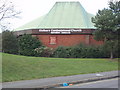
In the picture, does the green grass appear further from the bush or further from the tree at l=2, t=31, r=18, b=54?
the tree at l=2, t=31, r=18, b=54

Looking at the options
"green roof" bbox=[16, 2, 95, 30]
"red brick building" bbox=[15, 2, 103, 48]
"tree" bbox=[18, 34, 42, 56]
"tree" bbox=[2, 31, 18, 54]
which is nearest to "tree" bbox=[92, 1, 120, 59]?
"red brick building" bbox=[15, 2, 103, 48]

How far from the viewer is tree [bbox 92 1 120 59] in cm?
3078

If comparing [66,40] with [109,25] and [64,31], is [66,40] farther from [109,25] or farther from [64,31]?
[109,25]

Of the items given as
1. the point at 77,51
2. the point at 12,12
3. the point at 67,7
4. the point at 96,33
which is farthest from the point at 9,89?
the point at 67,7

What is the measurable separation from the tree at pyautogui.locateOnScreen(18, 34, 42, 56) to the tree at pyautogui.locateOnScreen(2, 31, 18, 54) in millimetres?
1298

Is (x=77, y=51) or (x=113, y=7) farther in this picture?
(x=77, y=51)

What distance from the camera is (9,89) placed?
33.6 ft

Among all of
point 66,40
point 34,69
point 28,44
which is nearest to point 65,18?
point 66,40

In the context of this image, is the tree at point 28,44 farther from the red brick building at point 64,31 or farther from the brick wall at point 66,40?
the brick wall at point 66,40

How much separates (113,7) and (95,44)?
12.2 meters

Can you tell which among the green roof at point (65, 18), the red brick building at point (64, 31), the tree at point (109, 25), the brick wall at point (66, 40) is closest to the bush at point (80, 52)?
the brick wall at point (66, 40)

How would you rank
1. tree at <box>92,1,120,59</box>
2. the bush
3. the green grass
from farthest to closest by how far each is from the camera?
the bush
tree at <box>92,1,120,59</box>
the green grass

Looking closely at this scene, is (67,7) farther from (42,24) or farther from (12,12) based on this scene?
(12,12)

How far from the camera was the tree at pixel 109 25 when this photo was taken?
3078 cm
